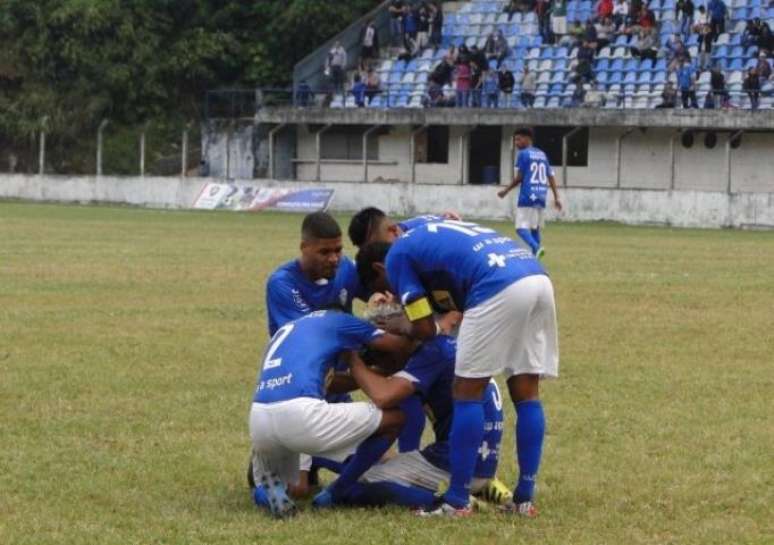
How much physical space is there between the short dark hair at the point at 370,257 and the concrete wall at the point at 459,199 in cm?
3506

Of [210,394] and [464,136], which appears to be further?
[464,136]

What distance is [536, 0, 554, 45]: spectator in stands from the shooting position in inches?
2096

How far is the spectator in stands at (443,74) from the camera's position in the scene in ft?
173

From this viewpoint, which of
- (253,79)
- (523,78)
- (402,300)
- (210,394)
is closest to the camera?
(402,300)

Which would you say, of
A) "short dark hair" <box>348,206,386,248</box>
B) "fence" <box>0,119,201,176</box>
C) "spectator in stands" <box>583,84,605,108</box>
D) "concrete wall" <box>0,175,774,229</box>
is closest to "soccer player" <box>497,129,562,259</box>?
"short dark hair" <box>348,206,386,248</box>

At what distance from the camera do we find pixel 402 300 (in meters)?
8.55

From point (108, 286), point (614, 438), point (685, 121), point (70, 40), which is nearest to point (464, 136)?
point (685, 121)

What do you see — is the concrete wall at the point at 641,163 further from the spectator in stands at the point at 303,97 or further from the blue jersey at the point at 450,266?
the blue jersey at the point at 450,266

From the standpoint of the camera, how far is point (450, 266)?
862 centimetres

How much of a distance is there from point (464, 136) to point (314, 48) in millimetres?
9934

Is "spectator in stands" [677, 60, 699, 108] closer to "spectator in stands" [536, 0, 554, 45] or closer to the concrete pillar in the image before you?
"spectator in stands" [536, 0, 554, 45]

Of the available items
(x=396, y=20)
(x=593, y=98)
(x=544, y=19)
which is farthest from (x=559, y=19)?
(x=396, y=20)

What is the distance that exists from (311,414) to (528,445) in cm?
118

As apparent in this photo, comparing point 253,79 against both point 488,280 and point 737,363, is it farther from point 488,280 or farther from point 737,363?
point 488,280
